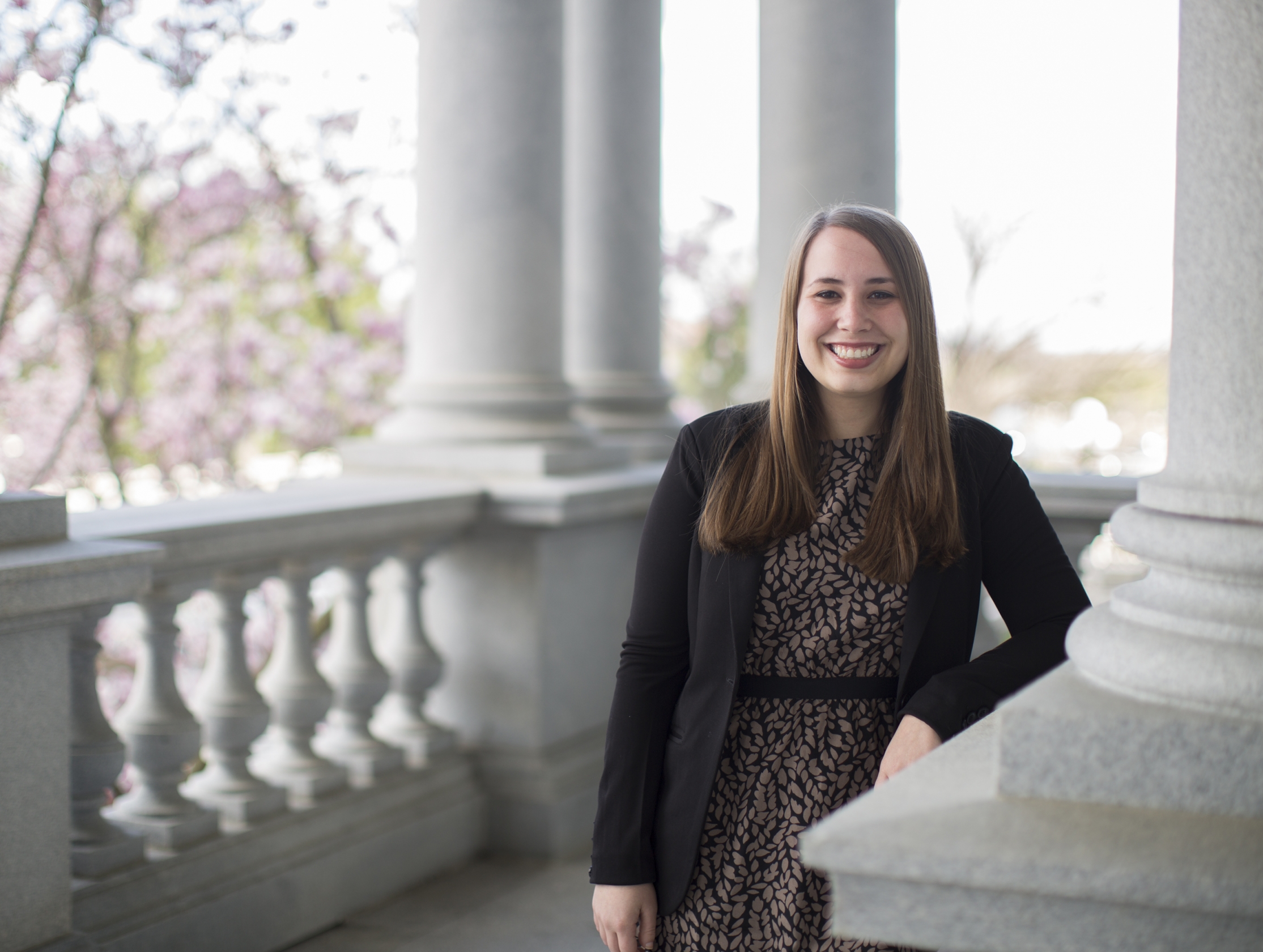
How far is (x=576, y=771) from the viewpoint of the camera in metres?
7.01

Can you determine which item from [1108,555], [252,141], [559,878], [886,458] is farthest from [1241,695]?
[1108,555]

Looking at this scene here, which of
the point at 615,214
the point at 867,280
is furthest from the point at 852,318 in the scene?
the point at 615,214

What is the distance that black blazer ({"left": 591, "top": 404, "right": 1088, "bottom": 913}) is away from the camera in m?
3.31

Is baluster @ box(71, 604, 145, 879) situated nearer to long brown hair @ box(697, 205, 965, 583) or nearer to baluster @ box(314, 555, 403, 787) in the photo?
baluster @ box(314, 555, 403, 787)

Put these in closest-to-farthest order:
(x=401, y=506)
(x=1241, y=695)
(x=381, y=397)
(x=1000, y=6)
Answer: (x=1241, y=695) → (x=401, y=506) → (x=381, y=397) → (x=1000, y=6)

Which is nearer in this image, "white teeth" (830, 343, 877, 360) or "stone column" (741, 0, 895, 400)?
"white teeth" (830, 343, 877, 360)

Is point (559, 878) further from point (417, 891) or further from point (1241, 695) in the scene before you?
point (1241, 695)

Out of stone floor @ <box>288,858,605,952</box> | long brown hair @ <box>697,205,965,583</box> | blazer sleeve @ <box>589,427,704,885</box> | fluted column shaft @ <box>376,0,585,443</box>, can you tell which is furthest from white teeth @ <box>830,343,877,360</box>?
fluted column shaft @ <box>376,0,585,443</box>

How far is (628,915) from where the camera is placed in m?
3.34

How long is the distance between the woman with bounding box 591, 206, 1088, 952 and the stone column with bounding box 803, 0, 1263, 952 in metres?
0.56

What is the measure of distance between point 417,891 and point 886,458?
4.19 m

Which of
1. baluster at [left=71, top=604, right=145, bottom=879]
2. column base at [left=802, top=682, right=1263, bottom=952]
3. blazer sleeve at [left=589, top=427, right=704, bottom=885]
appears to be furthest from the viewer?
baluster at [left=71, top=604, right=145, bottom=879]

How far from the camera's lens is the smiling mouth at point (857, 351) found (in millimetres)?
3338

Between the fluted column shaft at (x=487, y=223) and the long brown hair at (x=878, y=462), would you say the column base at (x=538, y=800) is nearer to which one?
the fluted column shaft at (x=487, y=223)
